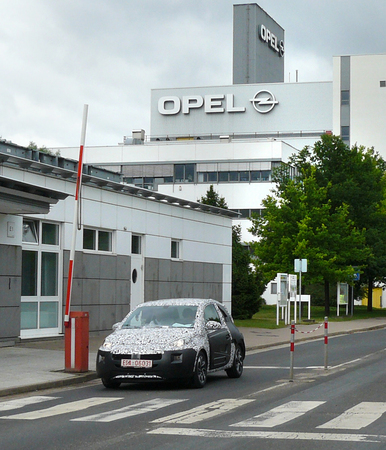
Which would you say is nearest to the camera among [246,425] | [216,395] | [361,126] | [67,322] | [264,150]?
[246,425]

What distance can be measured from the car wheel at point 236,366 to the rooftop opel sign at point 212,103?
71691 millimetres

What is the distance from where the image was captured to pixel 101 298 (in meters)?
25.6

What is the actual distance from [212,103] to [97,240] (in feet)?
210

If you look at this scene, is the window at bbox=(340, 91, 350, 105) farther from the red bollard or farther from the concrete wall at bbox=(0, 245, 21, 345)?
the red bollard

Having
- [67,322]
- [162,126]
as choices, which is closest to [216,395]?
[67,322]

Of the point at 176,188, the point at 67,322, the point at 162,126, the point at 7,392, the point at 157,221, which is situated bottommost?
the point at 7,392

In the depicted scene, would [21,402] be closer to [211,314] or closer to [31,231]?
[211,314]

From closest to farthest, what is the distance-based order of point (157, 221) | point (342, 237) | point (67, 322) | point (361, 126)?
point (67, 322) → point (157, 221) → point (342, 237) → point (361, 126)

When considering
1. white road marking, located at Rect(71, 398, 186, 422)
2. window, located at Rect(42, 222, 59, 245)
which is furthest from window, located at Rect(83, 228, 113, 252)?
white road marking, located at Rect(71, 398, 186, 422)

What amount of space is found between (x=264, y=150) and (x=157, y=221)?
144ft

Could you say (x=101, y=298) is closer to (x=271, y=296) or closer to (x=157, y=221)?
(x=157, y=221)

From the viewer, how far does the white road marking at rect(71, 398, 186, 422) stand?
10.4 meters

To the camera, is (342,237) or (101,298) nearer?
(101,298)

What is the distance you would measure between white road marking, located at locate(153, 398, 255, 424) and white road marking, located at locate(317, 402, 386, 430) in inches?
61.3
